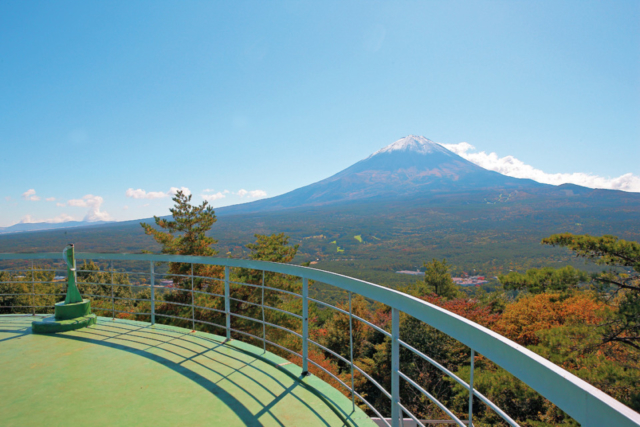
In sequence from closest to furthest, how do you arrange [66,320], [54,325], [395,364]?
[395,364]
[54,325]
[66,320]

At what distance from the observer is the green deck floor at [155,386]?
2.19 metres

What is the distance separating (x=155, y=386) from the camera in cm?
262

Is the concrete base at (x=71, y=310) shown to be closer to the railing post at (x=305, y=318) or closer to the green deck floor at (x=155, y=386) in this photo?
the green deck floor at (x=155, y=386)

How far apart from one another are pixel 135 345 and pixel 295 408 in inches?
84.3

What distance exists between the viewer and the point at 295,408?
2.29 m

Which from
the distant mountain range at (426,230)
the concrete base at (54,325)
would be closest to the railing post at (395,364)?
the concrete base at (54,325)

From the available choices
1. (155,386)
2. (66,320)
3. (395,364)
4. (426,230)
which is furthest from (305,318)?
(426,230)

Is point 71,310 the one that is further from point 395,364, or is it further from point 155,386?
point 395,364

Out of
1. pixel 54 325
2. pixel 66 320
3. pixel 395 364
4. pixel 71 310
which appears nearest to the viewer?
pixel 395 364

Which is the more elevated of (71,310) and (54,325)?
(71,310)

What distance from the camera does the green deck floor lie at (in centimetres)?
219

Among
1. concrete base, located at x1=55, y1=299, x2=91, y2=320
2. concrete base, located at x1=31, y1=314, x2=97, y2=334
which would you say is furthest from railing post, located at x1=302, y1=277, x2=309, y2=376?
concrete base, located at x1=55, y1=299, x2=91, y2=320

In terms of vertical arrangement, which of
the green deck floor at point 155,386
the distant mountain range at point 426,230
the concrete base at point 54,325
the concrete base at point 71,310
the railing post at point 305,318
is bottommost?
the distant mountain range at point 426,230

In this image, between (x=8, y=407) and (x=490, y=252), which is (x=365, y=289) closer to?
(x=8, y=407)
